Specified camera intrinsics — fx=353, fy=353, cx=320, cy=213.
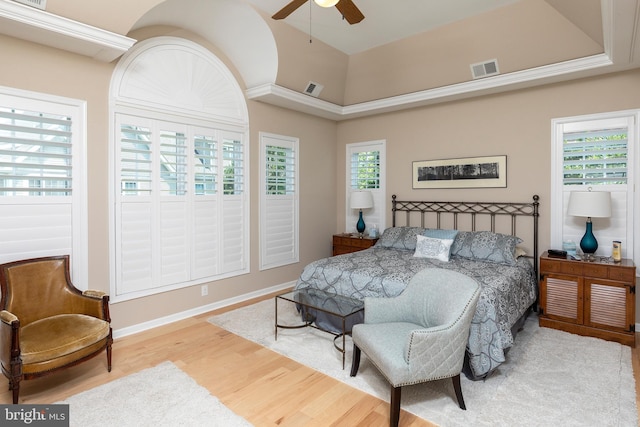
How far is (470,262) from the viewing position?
4008 mm

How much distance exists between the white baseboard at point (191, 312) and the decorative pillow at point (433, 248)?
7.07 feet

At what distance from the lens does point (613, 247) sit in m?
3.65

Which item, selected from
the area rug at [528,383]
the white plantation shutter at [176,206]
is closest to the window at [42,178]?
the white plantation shutter at [176,206]

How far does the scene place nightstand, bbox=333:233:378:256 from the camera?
5410 millimetres

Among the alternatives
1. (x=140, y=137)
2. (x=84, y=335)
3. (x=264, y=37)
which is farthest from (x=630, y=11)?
(x=84, y=335)

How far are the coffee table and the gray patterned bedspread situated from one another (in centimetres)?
14

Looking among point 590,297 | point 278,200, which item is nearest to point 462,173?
point 590,297

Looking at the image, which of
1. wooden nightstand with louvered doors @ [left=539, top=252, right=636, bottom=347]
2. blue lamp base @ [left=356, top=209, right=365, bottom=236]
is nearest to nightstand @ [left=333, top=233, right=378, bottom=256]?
blue lamp base @ [left=356, top=209, right=365, bottom=236]

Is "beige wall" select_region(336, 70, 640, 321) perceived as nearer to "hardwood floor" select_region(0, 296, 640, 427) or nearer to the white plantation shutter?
"hardwood floor" select_region(0, 296, 640, 427)

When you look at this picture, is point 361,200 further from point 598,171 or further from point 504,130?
point 598,171

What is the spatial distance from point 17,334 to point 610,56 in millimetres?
5480

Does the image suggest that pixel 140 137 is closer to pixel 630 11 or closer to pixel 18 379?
pixel 18 379

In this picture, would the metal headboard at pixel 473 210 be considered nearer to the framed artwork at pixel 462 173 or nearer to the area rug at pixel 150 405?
the framed artwork at pixel 462 173

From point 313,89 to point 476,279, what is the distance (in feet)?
11.1
